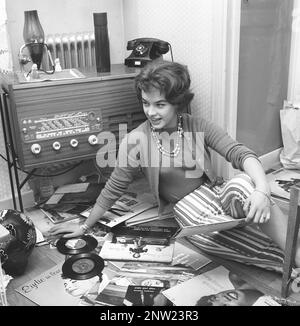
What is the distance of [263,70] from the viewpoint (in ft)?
7.73

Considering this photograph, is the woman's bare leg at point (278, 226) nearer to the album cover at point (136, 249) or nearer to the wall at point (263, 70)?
the album cover at point (136, 249)

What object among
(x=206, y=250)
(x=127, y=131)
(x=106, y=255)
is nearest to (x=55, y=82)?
(x=127, y=131)

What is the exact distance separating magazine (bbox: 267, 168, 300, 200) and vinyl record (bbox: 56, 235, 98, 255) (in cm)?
98

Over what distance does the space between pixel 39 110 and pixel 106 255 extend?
0.63 metres

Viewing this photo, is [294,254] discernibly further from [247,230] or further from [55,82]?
[55,82]

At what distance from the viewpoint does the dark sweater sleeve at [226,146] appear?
1.56 metres

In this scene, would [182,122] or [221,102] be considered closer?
[182,122]

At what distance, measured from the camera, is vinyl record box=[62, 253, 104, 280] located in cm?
152

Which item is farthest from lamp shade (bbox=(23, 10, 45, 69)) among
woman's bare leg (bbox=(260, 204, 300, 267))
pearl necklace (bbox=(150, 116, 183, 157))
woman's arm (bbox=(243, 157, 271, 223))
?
woman's bare leg (bbox=(260, 204, 300, 267))

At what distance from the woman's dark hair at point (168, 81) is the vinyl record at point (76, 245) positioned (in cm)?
63

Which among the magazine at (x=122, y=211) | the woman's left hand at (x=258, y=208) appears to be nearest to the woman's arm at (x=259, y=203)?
the woman's left hand at (x=258, y=208)

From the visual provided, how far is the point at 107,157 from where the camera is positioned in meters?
1.97

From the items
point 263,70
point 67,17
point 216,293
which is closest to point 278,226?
point 216,293
